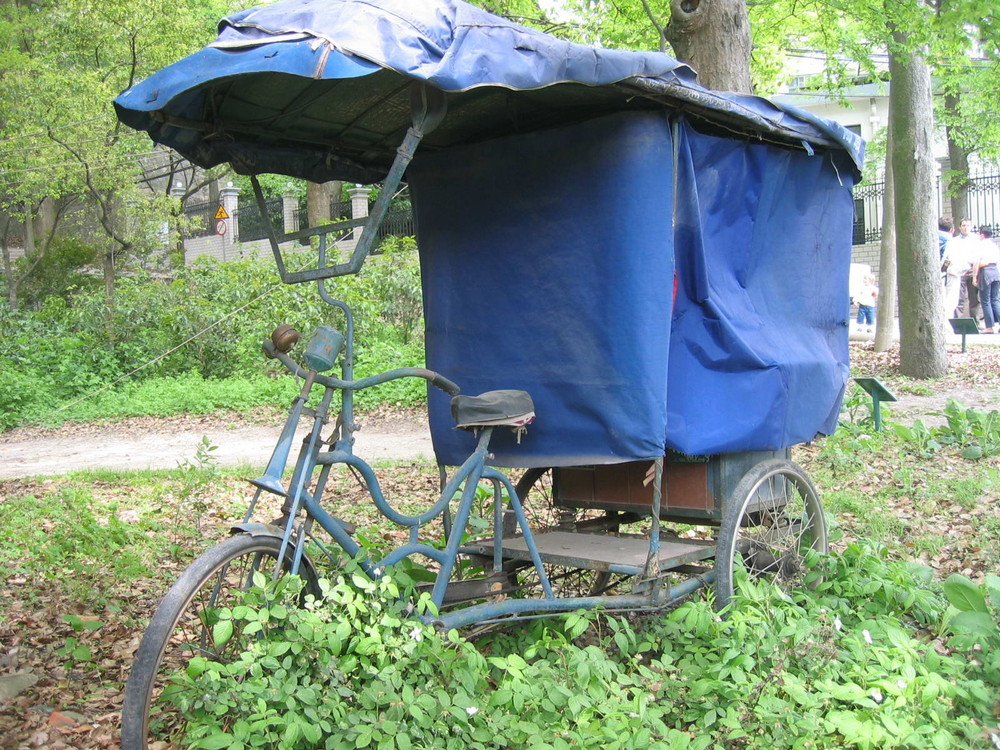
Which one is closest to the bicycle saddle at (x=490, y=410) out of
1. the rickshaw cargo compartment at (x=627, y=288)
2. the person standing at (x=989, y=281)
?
the rickshaw cargo compartment at (x=627, y=288)

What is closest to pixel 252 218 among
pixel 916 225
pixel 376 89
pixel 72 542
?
pixel 916 225

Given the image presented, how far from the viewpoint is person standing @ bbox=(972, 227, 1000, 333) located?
1567 cm

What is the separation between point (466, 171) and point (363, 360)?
8733 millimetres

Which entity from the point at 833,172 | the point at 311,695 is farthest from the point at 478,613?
the point at 833,172

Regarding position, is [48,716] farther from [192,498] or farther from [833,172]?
[833,172]

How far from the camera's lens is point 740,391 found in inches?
169

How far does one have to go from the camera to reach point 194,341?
14672 millimetres

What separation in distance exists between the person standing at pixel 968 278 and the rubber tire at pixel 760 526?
12.5m

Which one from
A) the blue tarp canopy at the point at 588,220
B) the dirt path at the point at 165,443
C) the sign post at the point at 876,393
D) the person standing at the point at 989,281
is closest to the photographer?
the blue tarp canopy at the point at 588,220

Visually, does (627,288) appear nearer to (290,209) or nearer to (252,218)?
(290,209)

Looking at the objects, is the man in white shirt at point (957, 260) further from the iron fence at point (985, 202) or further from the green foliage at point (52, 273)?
the green foliage at point (52, 273)

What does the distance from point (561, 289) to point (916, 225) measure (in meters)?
9.12

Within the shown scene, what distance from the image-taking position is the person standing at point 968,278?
16141 millimetres

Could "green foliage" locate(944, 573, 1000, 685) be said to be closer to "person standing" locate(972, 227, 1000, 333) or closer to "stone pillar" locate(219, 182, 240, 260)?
"person standing" locate(972, 227, 1000, 333)
